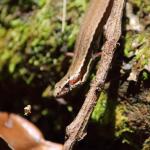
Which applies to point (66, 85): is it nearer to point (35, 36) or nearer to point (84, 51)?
point (84, 51)

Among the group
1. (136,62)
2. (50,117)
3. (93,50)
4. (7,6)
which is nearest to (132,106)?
(136,62)

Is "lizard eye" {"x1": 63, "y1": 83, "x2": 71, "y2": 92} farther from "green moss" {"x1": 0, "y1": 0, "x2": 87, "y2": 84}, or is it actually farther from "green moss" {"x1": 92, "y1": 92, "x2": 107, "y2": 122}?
"green moss" {"x1": 0, "y1": 0, "x2": 87, "y2": 84}

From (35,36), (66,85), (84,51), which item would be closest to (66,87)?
(66,85)

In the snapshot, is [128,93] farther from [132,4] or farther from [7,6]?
[7,6]

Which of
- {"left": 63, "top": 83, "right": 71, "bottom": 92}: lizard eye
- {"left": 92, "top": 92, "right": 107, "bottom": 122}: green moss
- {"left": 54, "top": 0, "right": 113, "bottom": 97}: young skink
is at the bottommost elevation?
{"left": 92, "top": 92, "right": 107, "bottom": 122}: green moss

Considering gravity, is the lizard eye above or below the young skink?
below

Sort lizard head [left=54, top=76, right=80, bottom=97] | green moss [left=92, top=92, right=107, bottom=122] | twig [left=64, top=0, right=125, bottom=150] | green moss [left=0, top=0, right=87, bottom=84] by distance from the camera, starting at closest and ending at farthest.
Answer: twig [left=64, top=0, right=125, bottom=150]
lizard head [left=54, top=76, right=80, bottom=97]
green moss [left=92, top=92, right=107, bottom=122]
green moss [left=0, top=0, right=87, bottom=84]

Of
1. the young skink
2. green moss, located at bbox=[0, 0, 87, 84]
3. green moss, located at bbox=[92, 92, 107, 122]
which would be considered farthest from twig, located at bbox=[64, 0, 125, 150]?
green moss, located at bbox=[0, 0, 87, 84]
